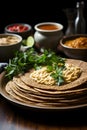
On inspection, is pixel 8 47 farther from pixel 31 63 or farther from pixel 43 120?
pixel 43 120

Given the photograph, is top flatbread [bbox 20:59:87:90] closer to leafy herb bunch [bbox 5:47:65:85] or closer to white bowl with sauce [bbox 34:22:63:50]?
leafy herb bunch [bbox 5:47:65:85]

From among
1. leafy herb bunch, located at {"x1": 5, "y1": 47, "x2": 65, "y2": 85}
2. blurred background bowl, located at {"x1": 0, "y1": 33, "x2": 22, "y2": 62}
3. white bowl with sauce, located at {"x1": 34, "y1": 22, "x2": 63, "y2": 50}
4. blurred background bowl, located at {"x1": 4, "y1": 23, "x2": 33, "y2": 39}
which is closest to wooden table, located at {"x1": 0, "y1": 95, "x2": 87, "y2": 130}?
leafy herb bunch, located at {"x1": 5, "y1": 47, "x2": 65, "y2": 85}

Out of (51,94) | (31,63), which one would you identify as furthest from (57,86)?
(31,63)

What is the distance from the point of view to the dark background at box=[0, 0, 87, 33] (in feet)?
7.03

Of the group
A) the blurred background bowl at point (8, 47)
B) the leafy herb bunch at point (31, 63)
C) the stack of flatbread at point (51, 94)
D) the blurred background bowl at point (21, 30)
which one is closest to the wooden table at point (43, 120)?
the stack of flatbread at point (51, 94)

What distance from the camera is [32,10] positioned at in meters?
2.17

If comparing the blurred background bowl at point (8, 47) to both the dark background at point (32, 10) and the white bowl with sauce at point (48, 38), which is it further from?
the dark background at point (32, 10)

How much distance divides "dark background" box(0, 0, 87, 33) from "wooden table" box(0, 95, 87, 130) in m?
1.25

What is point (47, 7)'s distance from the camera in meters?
2.16

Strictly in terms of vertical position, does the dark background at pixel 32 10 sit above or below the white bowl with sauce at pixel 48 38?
below

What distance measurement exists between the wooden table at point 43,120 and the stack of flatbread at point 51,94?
1.1 inches

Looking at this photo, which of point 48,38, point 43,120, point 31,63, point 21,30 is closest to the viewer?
point 43,120

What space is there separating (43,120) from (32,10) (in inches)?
51.8

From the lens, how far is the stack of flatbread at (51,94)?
988 mm
